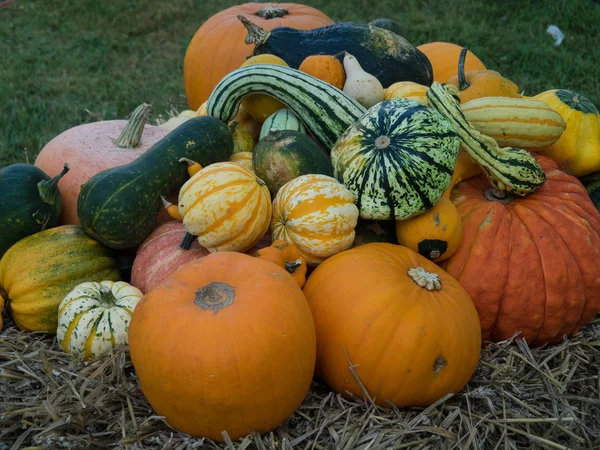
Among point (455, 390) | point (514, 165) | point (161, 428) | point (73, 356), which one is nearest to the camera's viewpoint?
point (161, 428)

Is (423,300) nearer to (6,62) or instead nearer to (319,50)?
(319,50)

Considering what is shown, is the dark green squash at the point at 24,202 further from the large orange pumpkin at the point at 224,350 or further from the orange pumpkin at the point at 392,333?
the orange pumpkin at the point at 392,333

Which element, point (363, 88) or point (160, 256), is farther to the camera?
point (363, 88)

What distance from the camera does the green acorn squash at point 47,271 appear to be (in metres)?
2.63

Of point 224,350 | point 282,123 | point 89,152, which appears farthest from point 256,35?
point 224,350

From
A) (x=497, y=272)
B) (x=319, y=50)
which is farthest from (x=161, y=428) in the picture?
(x=319, y=50)

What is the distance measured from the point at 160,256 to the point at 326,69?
1.35m

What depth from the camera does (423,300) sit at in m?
2.21

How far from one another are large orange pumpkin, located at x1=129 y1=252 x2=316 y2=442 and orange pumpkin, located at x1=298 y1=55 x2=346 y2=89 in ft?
4.89

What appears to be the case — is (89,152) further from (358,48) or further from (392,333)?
(392,333)

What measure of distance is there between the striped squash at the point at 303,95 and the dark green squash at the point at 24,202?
3.06ft

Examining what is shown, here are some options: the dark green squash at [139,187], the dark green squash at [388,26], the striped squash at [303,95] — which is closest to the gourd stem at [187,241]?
the dark green squash at [139,187]

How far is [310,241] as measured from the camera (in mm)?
2477

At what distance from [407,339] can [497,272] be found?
654mm
